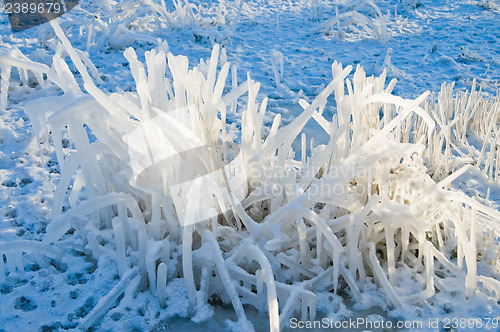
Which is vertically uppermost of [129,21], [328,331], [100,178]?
[129,21]

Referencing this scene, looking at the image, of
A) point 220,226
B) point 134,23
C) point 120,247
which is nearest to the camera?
point 120,247

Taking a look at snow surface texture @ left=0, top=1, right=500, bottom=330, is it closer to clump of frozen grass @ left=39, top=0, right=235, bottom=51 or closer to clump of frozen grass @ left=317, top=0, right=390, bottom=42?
clump of frozen grass @ left=39, top=0, right=235, bottom=51

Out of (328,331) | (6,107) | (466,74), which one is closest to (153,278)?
(328,331)

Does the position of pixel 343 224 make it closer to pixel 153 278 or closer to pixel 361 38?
pixel 153 278

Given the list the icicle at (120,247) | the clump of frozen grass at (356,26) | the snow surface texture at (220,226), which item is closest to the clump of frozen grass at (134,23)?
the clump of frozen grass at (356,26)

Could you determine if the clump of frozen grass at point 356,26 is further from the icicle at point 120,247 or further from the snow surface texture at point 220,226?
the icicle at point 120,247

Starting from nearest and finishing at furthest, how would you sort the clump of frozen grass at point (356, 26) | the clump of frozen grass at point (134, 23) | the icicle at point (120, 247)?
the icicle at point (120, 247), the clump of frozen grass at point (134, 23), the clump of frozen grass at point (356, 26)

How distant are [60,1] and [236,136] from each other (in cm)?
339

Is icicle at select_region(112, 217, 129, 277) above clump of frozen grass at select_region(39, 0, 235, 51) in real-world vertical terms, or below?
below

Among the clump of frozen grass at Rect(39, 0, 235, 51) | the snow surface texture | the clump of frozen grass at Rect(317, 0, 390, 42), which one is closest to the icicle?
the snow surface texture

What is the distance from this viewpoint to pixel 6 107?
11.4 ft

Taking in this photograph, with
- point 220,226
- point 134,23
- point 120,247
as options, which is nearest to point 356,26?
point 134,23

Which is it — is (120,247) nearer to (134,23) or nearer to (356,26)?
(134,23)

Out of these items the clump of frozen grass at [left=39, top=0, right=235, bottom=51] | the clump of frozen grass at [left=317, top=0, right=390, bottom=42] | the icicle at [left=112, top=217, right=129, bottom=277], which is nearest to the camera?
the icicle at [left=112, top=217, right=129, bottom=277]
